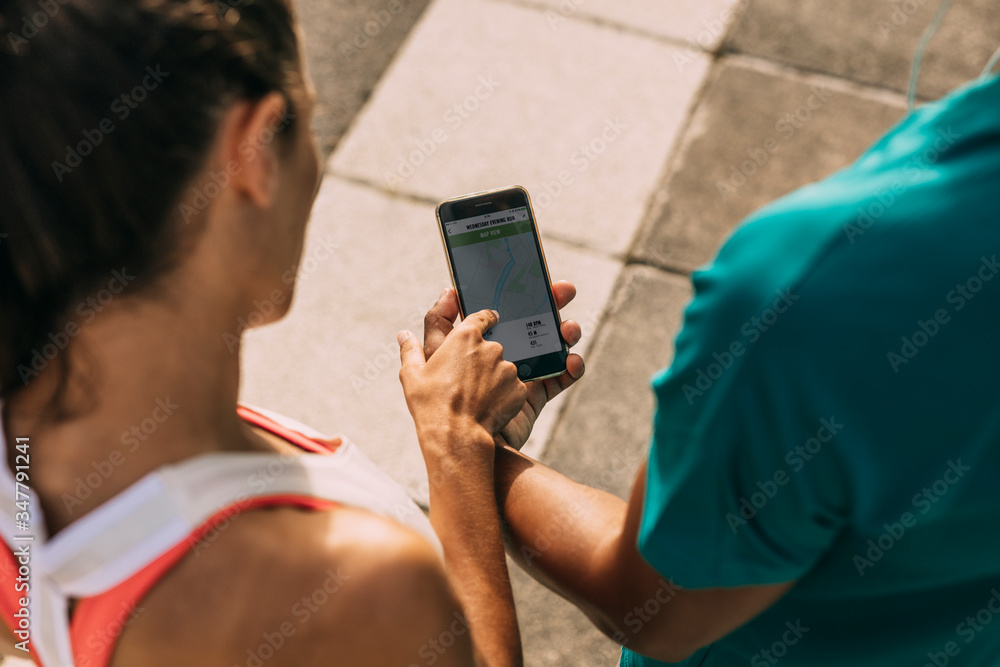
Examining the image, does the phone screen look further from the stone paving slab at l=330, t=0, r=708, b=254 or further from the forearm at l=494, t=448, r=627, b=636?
the stone paving slab at l=330, t=0, r=708, b=254

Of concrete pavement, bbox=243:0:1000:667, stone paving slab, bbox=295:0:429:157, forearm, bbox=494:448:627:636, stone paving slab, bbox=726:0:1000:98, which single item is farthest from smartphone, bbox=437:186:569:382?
stone paving slab, bbox=726:0:1000:98

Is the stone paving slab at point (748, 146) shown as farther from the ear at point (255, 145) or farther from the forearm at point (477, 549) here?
the ear at point (255, 145)

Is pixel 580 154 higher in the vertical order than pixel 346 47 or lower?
higher

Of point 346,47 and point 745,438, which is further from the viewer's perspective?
point 346,47

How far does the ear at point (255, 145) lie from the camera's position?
965 millimetres

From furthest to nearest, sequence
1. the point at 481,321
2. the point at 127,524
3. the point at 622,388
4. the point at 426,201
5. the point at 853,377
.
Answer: the point at 426,201
the point at 622,388
the point at 481,321
the point at 127,524
the point at 853,377

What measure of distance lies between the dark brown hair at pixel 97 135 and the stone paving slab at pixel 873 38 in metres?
3.71

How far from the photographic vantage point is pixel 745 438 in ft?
2.84

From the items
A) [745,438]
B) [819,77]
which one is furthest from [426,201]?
[745,438]

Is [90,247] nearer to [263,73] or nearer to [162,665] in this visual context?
[263,73]

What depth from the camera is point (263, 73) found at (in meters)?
1.00

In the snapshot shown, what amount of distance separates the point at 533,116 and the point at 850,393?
3219mm

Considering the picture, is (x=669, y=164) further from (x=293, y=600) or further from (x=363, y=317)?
(x=293, y=600)

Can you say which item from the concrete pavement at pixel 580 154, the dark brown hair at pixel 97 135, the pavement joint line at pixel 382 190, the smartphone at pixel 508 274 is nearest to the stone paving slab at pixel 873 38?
the concrete pavement at pixel 580 154
